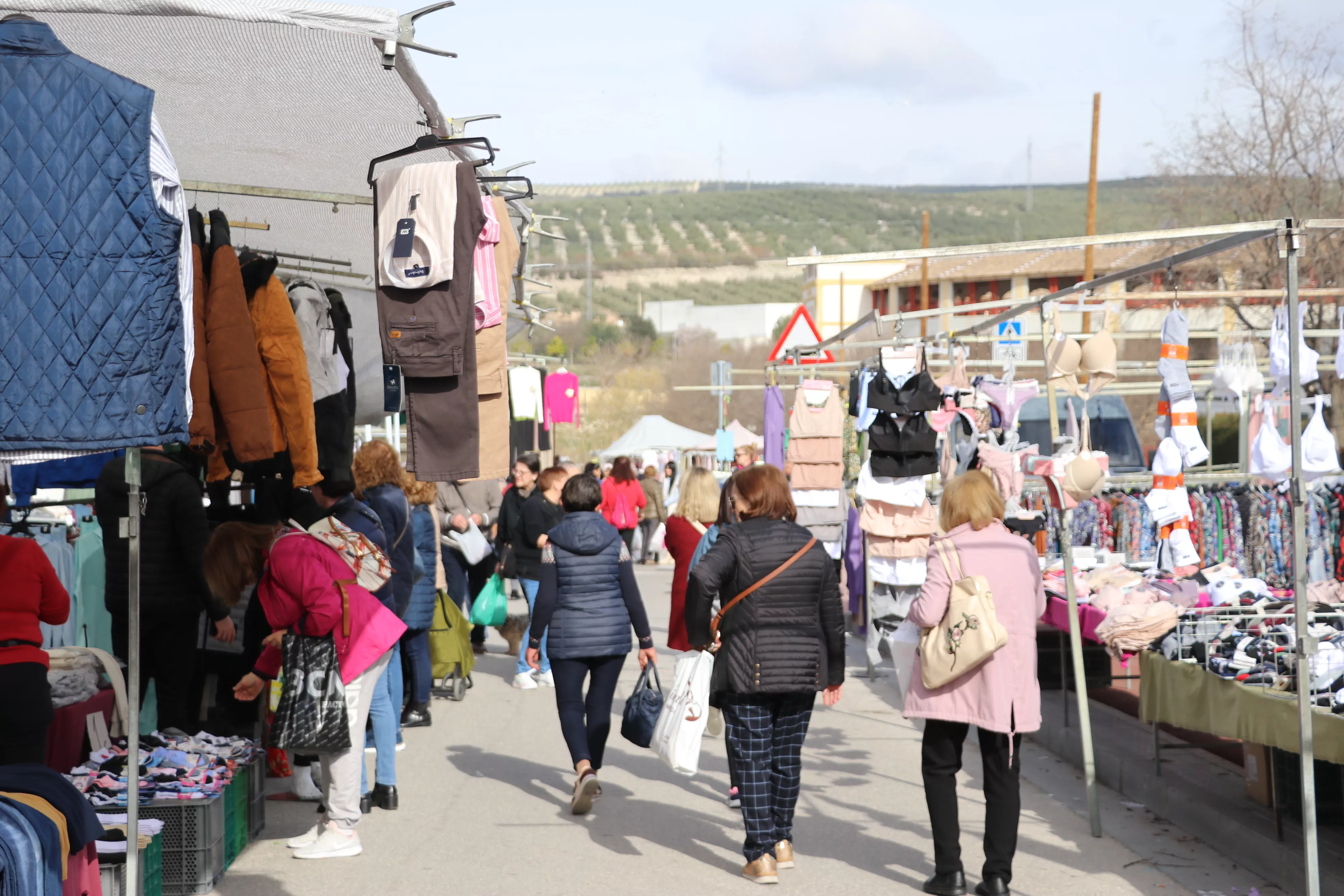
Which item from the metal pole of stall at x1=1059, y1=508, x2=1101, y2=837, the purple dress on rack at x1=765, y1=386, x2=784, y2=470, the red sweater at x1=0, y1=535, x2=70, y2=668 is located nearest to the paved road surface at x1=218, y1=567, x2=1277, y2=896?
the metal pole of stall at x1=1059, y1=508, x2=1101, y2=837

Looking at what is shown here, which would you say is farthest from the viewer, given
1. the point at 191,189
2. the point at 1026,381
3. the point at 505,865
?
the point at 1026,381

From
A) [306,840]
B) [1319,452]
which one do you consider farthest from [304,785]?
[1319,452]

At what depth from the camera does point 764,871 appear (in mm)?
6715

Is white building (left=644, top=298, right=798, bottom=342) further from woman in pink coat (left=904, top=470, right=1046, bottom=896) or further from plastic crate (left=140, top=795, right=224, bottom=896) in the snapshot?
plastic crate (left=140, top=795, right=224, bottom=896)

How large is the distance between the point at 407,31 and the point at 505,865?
4.48 m

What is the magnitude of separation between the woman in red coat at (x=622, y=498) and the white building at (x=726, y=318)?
2765 inches

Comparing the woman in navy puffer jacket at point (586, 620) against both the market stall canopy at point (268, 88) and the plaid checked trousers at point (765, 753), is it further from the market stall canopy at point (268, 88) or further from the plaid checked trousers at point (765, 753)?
the market stall canopy at point (268, 88)

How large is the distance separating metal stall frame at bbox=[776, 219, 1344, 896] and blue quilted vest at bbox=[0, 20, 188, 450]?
3.84m

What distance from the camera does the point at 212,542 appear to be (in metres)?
7.46

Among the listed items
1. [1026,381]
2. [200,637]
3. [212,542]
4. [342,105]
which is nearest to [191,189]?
[342,105]

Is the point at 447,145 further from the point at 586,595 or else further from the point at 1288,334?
the point at 1288,334

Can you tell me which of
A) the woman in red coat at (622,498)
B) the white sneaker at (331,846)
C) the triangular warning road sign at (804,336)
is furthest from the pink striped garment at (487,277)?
the woman in red coat at (622,498)

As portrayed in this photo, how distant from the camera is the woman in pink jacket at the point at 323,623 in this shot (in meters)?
6.71

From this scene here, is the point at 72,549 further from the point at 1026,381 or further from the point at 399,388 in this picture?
the point at 1026,381
